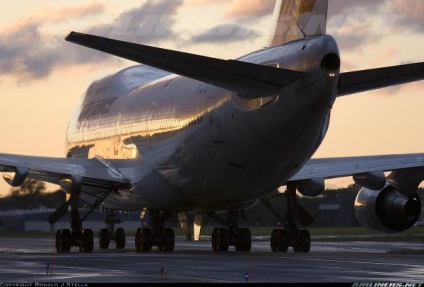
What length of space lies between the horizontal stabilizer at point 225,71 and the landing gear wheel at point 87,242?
10826 millimetres

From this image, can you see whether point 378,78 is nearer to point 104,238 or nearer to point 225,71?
point 225,71

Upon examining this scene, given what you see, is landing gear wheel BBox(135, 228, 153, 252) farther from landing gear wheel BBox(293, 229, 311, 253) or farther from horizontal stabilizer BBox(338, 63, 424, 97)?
horizontal stabilizer BBox(338, 63, 424, 97)

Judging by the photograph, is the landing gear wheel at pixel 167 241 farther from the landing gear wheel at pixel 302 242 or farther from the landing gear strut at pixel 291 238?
the landing gear wheel at pixel 302 242

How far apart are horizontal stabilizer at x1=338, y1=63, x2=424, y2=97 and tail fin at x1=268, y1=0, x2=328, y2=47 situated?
2359 mm

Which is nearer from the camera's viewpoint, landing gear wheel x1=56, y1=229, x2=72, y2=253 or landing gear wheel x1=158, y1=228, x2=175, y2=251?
landing gear wheel x1=158, y1=228, x2=175, y2=251

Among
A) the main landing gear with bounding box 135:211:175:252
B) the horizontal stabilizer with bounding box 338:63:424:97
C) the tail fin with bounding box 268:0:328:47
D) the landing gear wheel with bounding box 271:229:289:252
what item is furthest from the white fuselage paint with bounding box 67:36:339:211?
the landing gear wheel with bounding box 271:229:289:252

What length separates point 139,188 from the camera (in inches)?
1436

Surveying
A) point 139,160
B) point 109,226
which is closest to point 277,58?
point 139,160

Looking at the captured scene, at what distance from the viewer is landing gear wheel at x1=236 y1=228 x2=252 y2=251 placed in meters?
36.4

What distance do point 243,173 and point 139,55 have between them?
6906mm

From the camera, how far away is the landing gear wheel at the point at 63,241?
122 ft

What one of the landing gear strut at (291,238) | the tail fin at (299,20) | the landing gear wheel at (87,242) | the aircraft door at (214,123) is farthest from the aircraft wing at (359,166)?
the landing gear wheel at (87,242)

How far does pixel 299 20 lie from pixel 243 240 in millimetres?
8938

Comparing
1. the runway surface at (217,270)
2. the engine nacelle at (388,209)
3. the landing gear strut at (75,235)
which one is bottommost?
the runway surface at (217,270)
